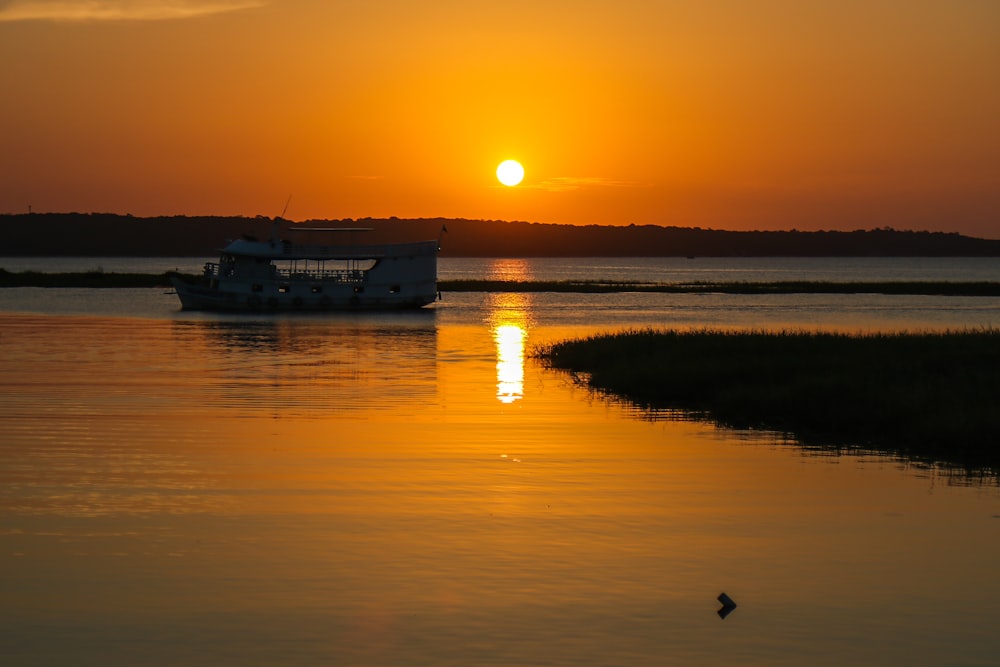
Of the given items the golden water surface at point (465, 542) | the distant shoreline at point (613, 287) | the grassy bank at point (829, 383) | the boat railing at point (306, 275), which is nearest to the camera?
the golden water surface at point (465, 542)

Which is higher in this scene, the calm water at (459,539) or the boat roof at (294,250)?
the boat roof at (294,250)

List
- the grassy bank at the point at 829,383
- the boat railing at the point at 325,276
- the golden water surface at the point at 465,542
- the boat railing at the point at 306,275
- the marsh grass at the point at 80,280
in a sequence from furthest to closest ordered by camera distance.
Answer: the marsh grass at the point at 80,280, the boat railing at the point at 325,276, the boat railing at the point at 306,275, the grassy bank at the point at 829,383, the golden water surface at the point at 465,542

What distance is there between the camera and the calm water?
38.8 feet

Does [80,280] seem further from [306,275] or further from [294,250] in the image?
[294,250]

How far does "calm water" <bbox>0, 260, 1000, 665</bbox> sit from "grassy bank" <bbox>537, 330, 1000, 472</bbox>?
7.87 ft

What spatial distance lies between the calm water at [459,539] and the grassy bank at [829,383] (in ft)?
7.87

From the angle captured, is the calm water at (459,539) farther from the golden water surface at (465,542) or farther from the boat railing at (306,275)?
the boat railing at (306,275)

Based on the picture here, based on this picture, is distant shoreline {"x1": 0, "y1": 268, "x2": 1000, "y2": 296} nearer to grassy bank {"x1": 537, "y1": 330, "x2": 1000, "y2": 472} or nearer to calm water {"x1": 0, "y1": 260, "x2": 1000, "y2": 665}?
grassy bank {"x1": 537, "y1": 330, "x2": 1000, "y2": 472}

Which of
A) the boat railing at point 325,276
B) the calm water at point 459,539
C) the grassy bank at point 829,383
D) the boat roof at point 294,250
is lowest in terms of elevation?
the calm water at point 459,539

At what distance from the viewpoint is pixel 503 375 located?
41.7 meters

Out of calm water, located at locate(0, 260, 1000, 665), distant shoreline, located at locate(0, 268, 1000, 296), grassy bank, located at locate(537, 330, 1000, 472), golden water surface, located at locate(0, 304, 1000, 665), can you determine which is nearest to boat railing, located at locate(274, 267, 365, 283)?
distant shoreline, located at locate(0, 268, 1000, 296)

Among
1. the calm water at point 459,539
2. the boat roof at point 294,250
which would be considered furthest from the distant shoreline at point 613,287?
the calm water at point 459,539

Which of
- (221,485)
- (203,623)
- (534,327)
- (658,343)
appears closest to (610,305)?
(534,327)

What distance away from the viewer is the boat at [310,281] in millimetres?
89688
